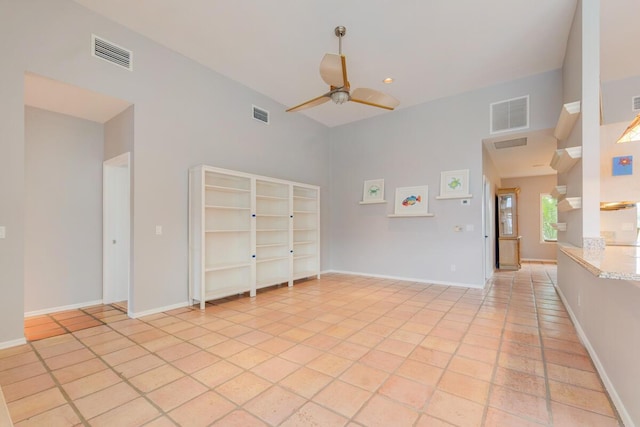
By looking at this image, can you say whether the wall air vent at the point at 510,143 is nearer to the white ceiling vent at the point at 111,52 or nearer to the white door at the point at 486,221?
the white door at the point at 486,221

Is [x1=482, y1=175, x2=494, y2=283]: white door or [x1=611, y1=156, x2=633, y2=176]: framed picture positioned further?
[x1=482, y1=175, x2=494, y2=283]: white door

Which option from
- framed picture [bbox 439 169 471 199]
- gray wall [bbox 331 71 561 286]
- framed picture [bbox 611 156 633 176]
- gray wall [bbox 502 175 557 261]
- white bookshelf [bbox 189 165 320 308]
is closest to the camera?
white bookshelf [bbox 189 165 320 308]

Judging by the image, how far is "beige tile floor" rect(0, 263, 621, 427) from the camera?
172 cm

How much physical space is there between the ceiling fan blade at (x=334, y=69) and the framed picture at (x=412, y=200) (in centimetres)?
304

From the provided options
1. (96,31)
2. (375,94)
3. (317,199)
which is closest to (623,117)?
(375,94)

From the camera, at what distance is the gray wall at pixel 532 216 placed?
9193 millimetres

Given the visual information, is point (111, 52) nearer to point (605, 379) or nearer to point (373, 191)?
point (373, 191)

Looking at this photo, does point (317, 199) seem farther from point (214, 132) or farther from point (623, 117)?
point (623, 117)

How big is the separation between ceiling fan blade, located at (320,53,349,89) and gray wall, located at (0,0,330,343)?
215cm

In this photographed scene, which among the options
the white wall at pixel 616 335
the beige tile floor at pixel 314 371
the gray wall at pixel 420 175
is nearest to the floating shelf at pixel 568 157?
the white wall at pixel 616 335

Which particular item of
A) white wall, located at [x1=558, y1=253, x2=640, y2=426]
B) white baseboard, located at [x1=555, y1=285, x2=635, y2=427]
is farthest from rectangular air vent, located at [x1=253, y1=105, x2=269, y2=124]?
white baseboard, located at [x1=555, y1=285, x2=635, y2=427]

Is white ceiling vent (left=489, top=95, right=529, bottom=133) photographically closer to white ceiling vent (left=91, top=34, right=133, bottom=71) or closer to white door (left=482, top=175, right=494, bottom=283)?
white door (left=482, top=175, right=494, bottom=283)

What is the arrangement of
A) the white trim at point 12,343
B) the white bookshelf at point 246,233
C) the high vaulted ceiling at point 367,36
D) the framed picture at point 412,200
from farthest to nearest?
the framed picture at point 412,200, the white bookshelf at point 246,233, the high vaulted ceiling at point 367,36, the white trim at point 12,343

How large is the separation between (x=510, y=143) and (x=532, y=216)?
555cm
